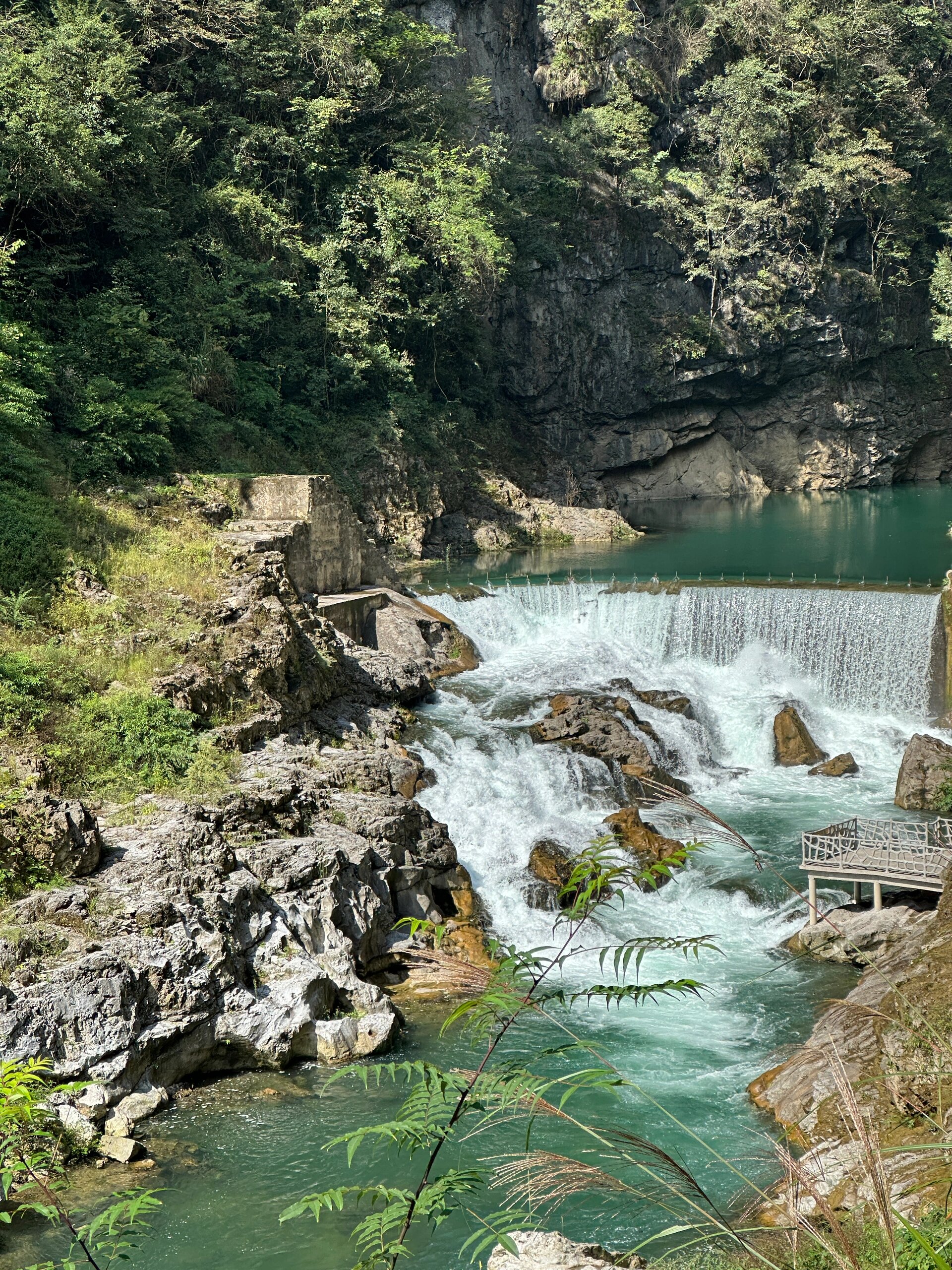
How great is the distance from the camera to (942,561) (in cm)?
2773

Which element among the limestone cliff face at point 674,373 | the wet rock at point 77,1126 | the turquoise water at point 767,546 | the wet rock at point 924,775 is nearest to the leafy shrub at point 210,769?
the wet rock at point 77,1126

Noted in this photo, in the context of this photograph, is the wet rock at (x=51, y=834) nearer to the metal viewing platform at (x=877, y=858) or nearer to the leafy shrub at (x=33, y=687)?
the leafy shrub at (x=33, y=687)

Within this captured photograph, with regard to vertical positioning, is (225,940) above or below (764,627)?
below

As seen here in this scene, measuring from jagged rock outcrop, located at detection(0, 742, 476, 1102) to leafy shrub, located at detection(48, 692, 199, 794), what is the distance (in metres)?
0.62

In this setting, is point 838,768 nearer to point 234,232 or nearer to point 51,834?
point 51,834

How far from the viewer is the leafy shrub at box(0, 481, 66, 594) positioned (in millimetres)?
15633

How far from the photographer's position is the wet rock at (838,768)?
1819cm

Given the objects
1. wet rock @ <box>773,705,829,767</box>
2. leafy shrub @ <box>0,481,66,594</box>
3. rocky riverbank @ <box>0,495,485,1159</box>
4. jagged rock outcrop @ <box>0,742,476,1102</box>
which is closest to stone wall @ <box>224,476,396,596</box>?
leafy shrub @ <box>0,481,66,594</box>

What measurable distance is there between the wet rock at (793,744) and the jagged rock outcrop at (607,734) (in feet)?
6.49

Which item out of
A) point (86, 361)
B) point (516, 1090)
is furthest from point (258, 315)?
point (516, 1090)

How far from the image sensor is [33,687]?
1363cm

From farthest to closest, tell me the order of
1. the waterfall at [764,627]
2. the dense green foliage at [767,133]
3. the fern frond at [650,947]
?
the dense green foliage at [767,133]
the waterfall at [764,627]
the fern frond at [650,947]

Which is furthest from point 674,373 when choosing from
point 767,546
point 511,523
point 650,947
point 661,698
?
point 650,947

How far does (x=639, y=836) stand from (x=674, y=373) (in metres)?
28.0
